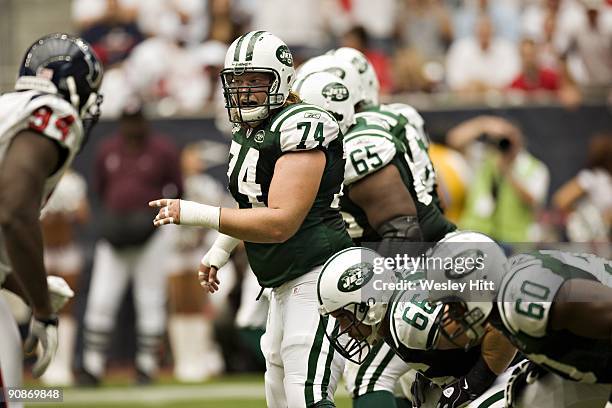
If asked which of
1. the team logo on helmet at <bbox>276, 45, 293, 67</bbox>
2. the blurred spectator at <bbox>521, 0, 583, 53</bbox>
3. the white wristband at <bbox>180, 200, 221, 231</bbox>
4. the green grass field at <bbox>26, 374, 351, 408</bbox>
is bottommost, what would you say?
the green grass field at <bbox>26, 374, 351, 408</bbox>

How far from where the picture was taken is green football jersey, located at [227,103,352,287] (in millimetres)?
5098

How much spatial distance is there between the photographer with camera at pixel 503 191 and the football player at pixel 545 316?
19.0ft

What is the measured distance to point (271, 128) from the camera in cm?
Result: 512

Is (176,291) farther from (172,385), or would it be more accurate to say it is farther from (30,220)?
(30,220)

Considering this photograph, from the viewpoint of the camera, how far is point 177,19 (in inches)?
500

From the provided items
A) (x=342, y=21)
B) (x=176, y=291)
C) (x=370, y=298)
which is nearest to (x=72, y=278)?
(x=176, y=291)

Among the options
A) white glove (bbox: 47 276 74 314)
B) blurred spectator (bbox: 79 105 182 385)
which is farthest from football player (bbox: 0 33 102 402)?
blurred spectator (bbox: 79 105 182 385)

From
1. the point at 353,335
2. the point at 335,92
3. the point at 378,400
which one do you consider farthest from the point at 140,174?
the point at 353,335

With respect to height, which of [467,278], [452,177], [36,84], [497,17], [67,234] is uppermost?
[36,84]

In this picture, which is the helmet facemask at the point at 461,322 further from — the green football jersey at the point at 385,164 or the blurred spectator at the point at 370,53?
the blurred spectator at the point at 370,53

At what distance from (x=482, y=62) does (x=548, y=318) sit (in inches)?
324

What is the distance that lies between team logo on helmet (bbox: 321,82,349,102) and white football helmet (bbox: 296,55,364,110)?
6.5 inches

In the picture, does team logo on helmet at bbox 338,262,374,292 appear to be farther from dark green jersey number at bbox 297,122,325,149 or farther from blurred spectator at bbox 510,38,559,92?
blurred spectator at bbox 510,38,559,92

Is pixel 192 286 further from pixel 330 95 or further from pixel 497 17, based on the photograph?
pixel 330 95
